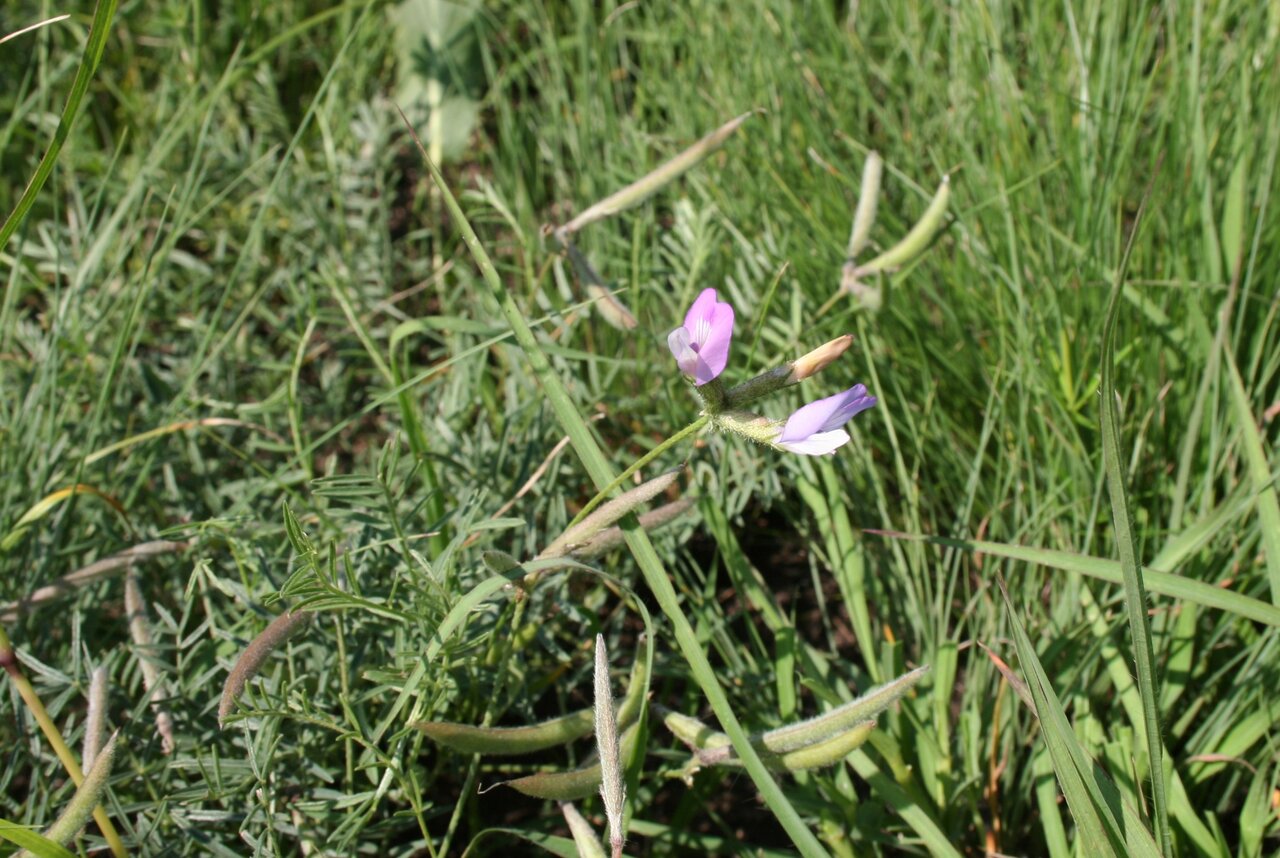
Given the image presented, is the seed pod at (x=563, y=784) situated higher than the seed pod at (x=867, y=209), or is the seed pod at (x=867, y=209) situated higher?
the seed pod at (x=867, y=209)

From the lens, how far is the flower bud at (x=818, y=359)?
1.02 metres

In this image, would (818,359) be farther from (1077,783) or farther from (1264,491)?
(1264,491)

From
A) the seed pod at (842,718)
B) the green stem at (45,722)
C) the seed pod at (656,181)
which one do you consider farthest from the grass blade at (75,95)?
the seed pod at (842,718)

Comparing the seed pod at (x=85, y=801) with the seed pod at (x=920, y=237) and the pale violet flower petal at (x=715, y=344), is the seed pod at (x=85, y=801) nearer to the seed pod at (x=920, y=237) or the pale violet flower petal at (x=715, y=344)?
the pale violet flower petal at (x=715, y=344)

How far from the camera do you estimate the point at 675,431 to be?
175 cm

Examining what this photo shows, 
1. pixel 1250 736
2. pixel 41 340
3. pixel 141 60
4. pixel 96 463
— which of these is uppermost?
pixel 141 60

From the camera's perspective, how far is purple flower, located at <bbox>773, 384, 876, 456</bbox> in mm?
986

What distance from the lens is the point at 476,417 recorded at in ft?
6.14

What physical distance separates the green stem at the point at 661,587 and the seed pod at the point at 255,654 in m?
0.35

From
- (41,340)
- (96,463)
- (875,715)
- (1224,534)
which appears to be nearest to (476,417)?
(96,463)

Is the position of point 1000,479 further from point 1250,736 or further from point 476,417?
point 476,417

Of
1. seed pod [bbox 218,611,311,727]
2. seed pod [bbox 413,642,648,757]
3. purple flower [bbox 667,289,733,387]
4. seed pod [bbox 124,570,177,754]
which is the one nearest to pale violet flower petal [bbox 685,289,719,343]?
purple flower [bbox 667,289,733,387]

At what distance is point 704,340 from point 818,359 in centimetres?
11

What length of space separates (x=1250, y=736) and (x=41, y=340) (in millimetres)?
1961
